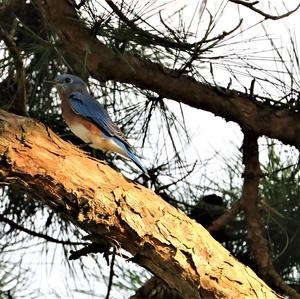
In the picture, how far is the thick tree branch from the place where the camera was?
178cm

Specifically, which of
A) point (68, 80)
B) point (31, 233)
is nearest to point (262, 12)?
point (68, 80)

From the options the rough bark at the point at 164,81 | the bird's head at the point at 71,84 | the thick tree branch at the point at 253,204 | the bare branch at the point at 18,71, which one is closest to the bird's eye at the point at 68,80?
the bird's head at the point at 71,84

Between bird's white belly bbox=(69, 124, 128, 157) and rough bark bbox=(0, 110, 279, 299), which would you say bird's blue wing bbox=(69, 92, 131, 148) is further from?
rough bark bbox=(0, 110, 279, 299)

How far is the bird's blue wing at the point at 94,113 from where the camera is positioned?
5.73 feet

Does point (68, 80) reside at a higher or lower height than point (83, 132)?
higher

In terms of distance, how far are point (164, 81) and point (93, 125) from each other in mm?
177

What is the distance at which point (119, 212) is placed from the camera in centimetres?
132

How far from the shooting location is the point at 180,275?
1.35 metres

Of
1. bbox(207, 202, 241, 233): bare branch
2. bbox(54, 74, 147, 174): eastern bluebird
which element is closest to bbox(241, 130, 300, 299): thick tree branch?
bbox(207, 202, 241, 233): bare branch

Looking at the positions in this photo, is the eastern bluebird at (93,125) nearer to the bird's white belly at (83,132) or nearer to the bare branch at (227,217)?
the bird's white belly at (83,132)

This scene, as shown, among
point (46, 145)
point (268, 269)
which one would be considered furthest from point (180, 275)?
point (268, 269)

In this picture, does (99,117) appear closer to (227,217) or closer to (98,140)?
(98,140)

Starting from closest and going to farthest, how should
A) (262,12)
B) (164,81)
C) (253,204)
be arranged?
(262,12) < (164,81) < (253,204)

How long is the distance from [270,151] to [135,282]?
19.0 inches
